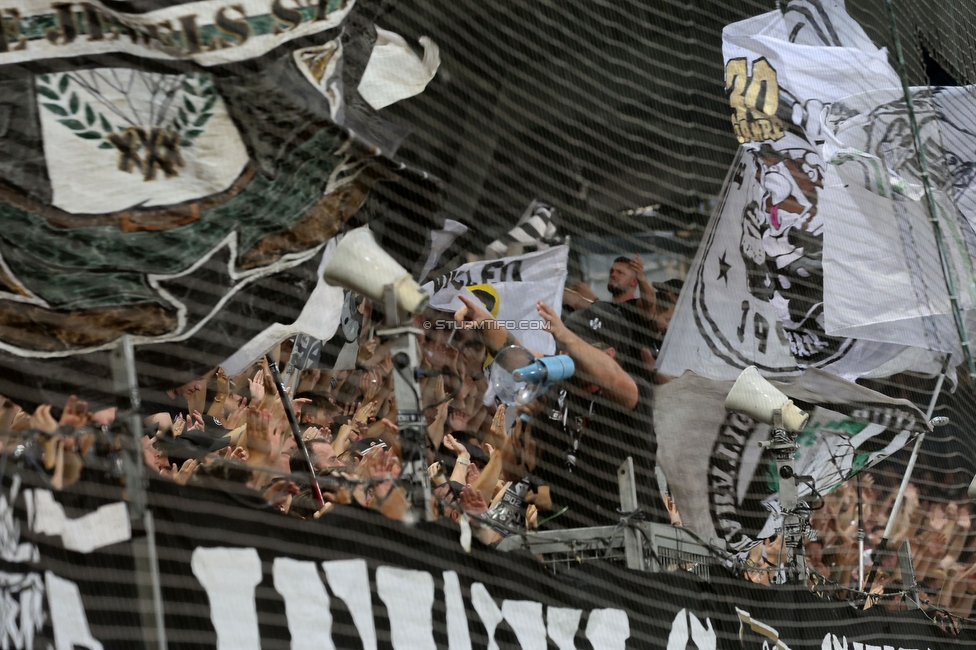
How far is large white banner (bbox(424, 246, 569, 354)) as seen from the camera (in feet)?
12.0

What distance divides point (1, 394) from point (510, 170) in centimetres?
208

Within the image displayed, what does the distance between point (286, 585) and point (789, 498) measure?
1847 millimetres

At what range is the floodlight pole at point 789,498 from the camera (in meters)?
3.31

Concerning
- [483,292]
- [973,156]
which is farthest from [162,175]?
[973,156]

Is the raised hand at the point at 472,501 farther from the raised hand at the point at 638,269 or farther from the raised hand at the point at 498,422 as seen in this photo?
the raised hand at the point at 638,269

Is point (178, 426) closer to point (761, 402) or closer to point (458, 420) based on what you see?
point (458, 420)

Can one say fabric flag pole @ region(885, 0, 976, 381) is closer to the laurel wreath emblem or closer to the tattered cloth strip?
the tattered cloth strip

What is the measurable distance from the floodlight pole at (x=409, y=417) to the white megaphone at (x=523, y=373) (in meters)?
0.64

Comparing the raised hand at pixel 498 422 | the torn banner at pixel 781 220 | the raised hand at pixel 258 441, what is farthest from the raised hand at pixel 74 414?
the torn banner at pixel 781 220

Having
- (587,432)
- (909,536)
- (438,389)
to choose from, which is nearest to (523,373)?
(587,432)

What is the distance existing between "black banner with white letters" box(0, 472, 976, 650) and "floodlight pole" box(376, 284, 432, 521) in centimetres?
8

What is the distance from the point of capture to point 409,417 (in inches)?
86.0

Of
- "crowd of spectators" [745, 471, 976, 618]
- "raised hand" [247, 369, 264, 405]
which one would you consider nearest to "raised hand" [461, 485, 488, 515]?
"raised hand" [247, 369, 264, 405]

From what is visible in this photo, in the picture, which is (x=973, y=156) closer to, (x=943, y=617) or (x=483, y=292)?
(x=943, y=617)
